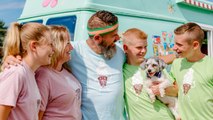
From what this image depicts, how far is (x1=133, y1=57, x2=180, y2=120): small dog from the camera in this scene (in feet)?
10.3

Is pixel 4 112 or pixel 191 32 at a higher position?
pixel 191 32

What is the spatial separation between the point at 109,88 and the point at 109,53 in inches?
12.9

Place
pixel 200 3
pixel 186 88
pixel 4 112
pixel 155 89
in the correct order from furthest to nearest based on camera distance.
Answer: pixel 200 3 → pixel 155 89 → pixel 186 88 → pixel 4 112

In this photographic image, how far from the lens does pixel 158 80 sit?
3377 mm

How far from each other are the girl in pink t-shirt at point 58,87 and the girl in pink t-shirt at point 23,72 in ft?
0.93

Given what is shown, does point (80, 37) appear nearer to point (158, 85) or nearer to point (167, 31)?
point (158, 85)

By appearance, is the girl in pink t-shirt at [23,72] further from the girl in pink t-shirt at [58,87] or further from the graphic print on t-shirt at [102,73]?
the graphic print on t-shirt at [102,73]

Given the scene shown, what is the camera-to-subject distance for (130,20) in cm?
440

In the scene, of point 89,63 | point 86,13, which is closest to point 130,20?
point 86,13

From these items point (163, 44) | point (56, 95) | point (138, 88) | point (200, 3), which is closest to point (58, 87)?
point (56, 95)

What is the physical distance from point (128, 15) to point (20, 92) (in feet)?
8.42

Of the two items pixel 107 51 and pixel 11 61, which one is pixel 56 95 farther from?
pixel 107 51

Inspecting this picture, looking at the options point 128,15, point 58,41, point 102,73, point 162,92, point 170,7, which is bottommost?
point 162,92

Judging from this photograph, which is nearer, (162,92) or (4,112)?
(4,112)
